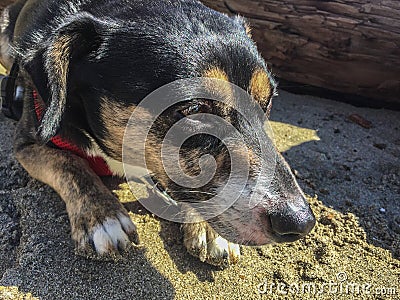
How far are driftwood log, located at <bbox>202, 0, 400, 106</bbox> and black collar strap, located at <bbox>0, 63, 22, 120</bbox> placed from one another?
1.93 metres

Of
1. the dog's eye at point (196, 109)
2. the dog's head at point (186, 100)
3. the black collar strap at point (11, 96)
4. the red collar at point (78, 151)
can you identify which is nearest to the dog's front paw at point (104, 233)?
the dog's head at point (186, 100)

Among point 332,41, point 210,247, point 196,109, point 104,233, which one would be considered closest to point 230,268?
point 210,247

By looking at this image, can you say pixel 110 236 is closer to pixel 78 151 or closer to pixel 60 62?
pixel 78 151

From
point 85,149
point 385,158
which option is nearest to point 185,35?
point 85,149

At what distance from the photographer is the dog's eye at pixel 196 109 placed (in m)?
2.71

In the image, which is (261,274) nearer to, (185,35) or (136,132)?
(136,132)

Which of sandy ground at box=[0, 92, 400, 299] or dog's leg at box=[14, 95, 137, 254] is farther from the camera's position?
dog's leg at box=[14, 95, 137, 254]

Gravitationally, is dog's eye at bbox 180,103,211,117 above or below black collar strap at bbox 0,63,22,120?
above

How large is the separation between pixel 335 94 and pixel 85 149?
104 inches

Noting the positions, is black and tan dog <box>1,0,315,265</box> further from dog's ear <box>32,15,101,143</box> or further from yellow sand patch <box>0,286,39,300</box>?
yellow sand patch <box>0,286,39,300</box>

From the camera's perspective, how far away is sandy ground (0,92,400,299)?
2775 mm

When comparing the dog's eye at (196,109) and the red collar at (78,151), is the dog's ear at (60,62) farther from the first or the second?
the dog's eye at (196,109)

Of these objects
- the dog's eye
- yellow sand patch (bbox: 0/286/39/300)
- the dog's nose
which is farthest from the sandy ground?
the dog's eye

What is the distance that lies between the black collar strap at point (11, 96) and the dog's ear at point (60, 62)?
0.90m
